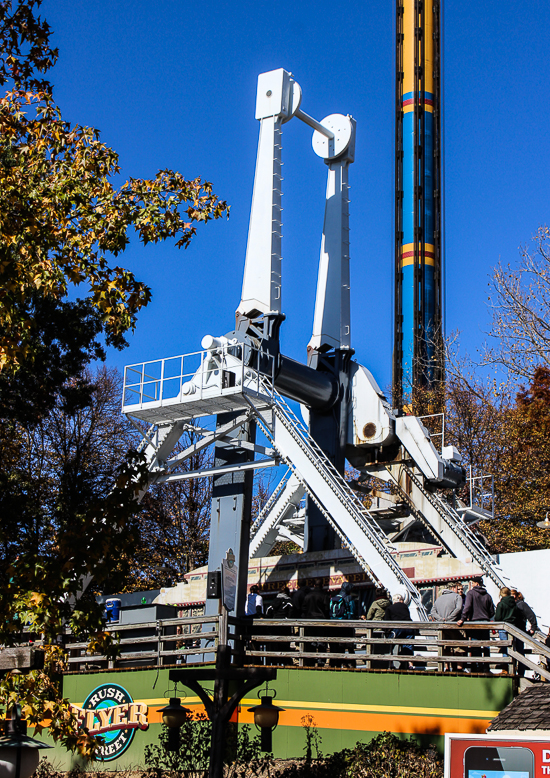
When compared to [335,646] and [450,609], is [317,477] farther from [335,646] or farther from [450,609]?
[450,609]

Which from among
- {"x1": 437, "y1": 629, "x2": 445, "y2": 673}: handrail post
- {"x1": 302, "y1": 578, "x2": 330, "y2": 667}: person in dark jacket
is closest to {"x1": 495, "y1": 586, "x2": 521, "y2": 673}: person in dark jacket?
{"x1": 437, "y1": 629, "x2": 445, "y2": 673}: handrail post

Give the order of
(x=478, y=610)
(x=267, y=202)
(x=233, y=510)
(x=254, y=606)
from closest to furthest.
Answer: (x=478, y=610)
(x=254, y=606)
(x=233, y=510)
(x=267, y=202)

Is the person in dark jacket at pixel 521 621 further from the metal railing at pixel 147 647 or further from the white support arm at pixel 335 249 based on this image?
the white support arm at pixel 335 249

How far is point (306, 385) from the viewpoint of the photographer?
26.3 meters

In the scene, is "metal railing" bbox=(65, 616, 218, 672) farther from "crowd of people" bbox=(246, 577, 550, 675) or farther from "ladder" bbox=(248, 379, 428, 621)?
"ladder" bbox=(248, 379, 428, 621)

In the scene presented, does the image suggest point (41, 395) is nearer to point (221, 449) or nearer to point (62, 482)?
point (221, 449)

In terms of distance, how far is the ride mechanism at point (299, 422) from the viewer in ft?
72.2

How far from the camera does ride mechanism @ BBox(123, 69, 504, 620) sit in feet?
72.2

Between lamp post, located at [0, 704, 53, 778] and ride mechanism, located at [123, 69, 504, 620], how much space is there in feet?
39.8

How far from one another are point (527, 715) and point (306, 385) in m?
17.0

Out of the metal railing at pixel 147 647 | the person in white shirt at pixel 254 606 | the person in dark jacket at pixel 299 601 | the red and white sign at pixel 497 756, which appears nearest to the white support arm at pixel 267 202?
the person in white shirt at pixel 254 606

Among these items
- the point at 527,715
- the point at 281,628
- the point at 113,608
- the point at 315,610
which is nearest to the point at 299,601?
the point at 315,610

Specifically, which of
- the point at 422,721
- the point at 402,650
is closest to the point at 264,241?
the point at 402,650

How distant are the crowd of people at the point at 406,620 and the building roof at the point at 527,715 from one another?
3.54 m
